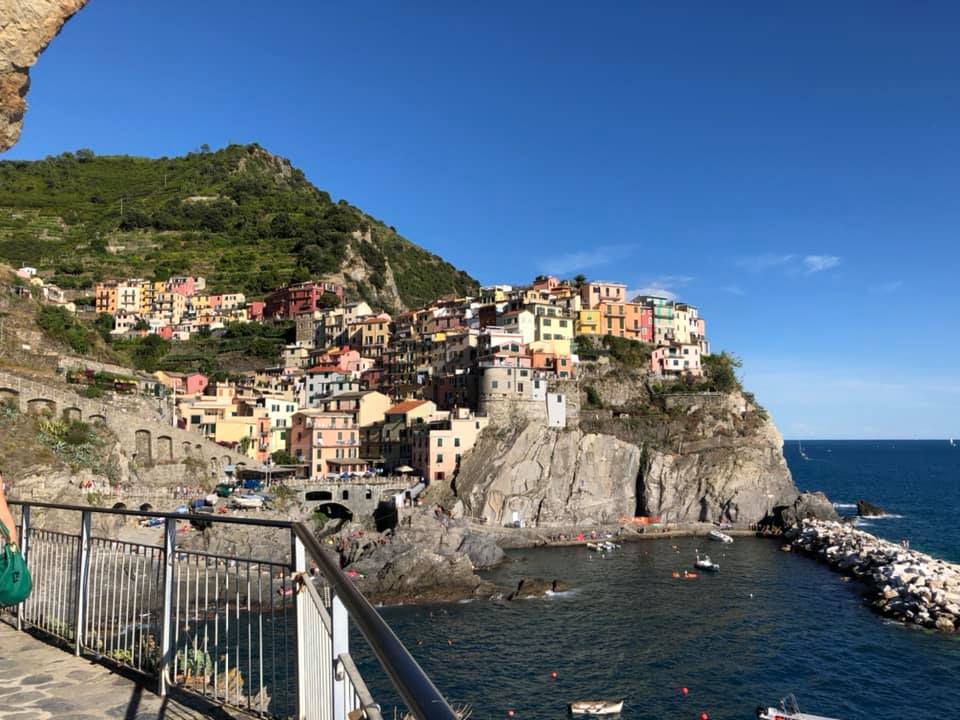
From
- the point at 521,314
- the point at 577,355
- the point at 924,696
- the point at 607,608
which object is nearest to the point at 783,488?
the point at 577,355

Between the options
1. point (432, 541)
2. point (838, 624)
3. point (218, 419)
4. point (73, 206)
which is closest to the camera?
point (838, 624)

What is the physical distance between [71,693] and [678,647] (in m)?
29.5

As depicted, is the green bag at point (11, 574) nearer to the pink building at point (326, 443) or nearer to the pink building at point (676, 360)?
the pink building at point (326, 443)

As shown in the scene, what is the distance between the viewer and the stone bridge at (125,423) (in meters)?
41.6

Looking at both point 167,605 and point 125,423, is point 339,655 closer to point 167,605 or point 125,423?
point 167,605

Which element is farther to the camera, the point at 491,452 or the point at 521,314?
the point at 521,314

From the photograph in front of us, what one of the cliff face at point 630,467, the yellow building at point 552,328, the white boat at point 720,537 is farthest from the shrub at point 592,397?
the white boat at point 720,537

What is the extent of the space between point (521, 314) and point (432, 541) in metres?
33.7

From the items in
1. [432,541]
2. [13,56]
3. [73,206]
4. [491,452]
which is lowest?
[432,541]

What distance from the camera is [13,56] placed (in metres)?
6.05

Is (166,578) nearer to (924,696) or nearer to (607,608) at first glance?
(924,696)

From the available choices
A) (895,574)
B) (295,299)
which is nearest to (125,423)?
(895,574)

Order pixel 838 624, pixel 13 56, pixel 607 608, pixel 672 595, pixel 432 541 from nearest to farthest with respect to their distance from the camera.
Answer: pixel 13 56 < pixel 838 624 < pixel 607 608 < pixel 672 595 < pixel 432 541

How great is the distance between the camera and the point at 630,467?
209ft
